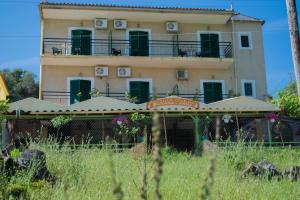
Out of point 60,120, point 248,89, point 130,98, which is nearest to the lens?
point 60,120

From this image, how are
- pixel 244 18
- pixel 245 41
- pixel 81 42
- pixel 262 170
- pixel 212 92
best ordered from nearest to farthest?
pixel 262 170 < pixel 81 42 < pixel 212 92 < pixel 245 41 < pixel 244 18

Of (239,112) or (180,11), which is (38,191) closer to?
(239,112)

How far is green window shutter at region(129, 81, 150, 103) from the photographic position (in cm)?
2170

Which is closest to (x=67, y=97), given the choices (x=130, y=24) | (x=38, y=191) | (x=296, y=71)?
(x=130, y=24)

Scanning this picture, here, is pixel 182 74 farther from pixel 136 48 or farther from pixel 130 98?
pixel 130 98

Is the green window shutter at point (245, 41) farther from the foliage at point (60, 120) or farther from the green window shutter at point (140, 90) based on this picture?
the foliage at point (60, 120)

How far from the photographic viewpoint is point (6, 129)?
15430 mm

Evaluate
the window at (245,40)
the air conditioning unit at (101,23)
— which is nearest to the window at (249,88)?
the window at (245,40)

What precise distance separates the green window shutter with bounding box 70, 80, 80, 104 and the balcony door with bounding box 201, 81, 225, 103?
6804 millimetres

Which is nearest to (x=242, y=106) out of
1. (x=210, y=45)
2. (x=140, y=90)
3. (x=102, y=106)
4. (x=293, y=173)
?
(x=102, y=106)

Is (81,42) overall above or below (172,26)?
below

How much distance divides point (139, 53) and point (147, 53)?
48 centimetres

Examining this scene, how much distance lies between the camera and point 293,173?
723 cm

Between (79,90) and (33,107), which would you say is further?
(79,90)
